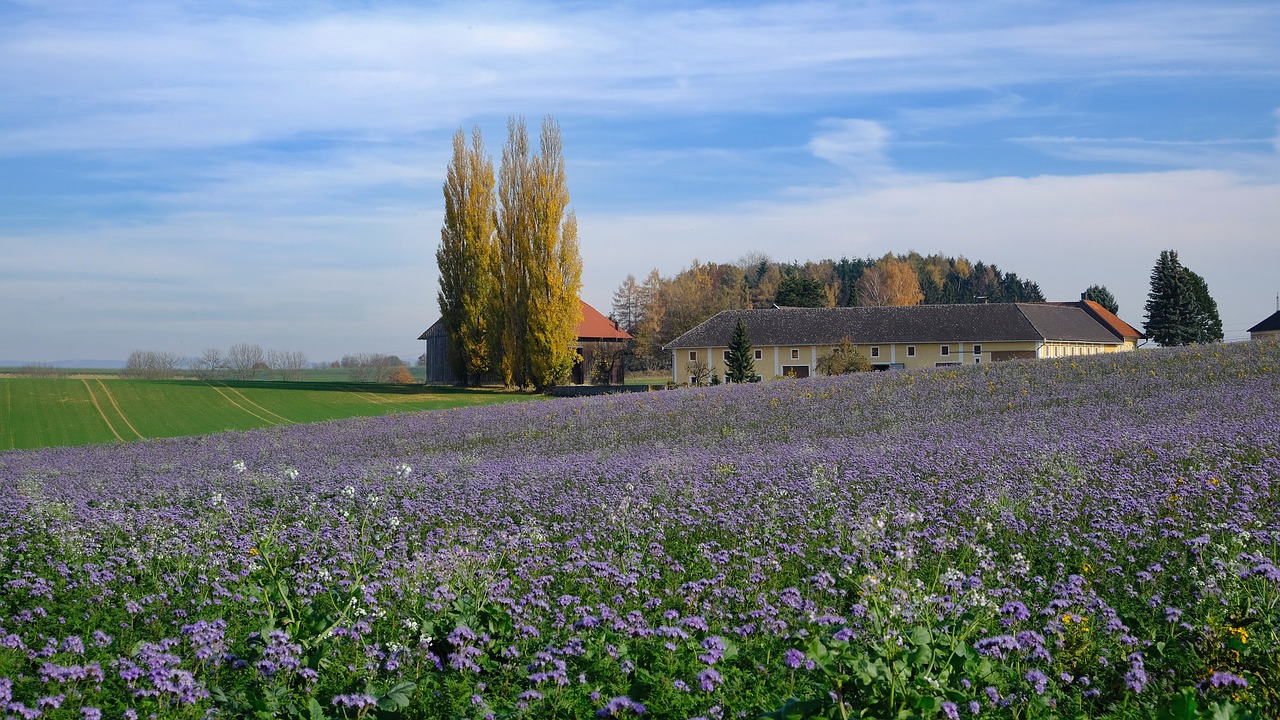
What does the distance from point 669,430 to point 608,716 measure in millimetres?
14829

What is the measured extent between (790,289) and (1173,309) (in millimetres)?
29838

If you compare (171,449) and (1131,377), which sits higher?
(1131,377)

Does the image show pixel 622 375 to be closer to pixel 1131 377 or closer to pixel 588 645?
pixel 1131 377

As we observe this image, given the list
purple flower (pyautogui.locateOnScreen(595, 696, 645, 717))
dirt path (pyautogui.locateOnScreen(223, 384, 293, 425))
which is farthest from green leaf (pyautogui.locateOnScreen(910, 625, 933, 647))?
dirt path (pyautogui.locateOnScreen(223, 384, 293, 425))

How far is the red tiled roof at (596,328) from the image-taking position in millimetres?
64312

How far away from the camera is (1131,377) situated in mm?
20844

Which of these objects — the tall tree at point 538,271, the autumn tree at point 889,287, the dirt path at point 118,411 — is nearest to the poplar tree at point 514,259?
the tall tree at point 538,271

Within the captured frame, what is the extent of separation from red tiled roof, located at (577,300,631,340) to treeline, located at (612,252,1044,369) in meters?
3.67

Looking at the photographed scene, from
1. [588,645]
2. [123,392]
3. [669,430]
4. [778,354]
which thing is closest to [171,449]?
[669,430]

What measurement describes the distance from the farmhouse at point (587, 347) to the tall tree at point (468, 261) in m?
4.39

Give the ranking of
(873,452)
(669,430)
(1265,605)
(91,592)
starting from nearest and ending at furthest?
(1265,605), (91,592), (873,452), (669,430)

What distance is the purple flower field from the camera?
13.5 ft

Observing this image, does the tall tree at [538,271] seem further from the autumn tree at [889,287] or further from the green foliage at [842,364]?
the autumn tree at [889,287]

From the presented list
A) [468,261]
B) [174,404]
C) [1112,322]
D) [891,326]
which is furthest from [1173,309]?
[174,404]
